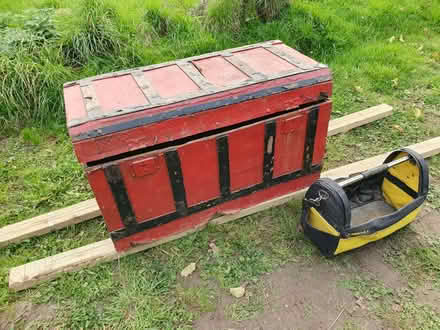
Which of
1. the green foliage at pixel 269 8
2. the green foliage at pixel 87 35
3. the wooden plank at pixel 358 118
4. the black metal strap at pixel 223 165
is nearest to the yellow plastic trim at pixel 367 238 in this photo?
the black metal strap at pixel 223 165

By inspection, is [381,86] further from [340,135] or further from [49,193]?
[49,193]

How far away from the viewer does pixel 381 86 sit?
13.0 ft

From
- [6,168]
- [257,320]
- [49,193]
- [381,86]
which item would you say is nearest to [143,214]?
[257,320]

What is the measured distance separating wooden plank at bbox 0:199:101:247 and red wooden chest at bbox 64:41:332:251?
0.51 metres

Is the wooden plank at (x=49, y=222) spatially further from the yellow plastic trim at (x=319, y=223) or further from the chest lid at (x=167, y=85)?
the yellow plastic trim at (x=319, y=223)

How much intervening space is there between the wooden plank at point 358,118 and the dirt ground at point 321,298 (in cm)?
136

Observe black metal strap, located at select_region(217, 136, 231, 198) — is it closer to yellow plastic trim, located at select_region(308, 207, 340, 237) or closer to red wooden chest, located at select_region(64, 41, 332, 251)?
red wooden chest, located at select_region(64, 41, 332, 251)

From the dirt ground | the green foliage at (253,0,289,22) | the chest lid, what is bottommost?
the dirt ground

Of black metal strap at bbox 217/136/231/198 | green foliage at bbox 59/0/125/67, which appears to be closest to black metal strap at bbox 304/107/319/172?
black metal strap at bbox 217/136/231/198

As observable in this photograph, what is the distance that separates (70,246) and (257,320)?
1.38 meters

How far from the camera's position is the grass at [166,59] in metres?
2.09

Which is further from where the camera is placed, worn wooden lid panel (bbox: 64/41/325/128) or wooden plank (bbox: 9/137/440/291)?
wooden plank (bbox: 9/137/440/291)

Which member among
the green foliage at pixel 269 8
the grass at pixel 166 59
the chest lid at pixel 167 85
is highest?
the chest lid at pixel 167 85

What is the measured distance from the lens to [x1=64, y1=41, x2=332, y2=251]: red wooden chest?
75.0 inches
